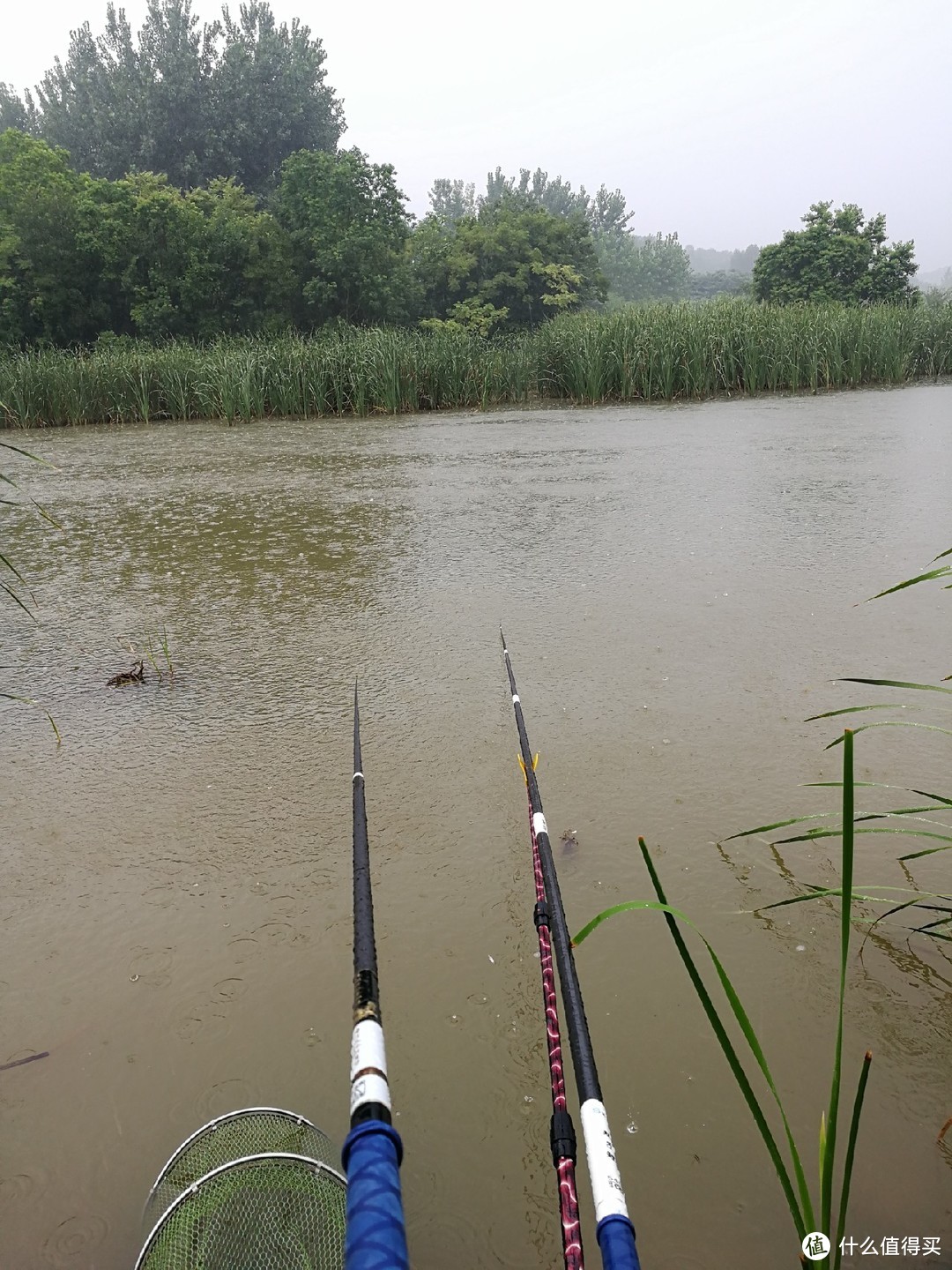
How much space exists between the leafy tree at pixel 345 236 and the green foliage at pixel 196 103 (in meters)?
10.4

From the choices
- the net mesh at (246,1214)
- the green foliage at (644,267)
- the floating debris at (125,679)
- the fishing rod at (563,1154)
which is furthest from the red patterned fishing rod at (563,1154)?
the green foliage at (644,267)

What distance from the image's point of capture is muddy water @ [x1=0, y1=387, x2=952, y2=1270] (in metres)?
1.02

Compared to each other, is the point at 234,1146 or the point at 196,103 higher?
the point at 196,103

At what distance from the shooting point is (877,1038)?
46.0 inches

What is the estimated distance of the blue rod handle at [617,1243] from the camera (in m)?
0.52

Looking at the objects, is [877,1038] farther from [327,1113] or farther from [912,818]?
[327,1113]

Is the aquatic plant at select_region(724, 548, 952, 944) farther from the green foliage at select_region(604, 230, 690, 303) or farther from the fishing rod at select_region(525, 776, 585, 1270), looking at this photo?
the green foliage at select_region(604, 230, 690, 303)

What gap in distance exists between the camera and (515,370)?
10664 millimetres

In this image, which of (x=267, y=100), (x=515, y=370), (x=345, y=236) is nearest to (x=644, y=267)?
(x=267, y=100)

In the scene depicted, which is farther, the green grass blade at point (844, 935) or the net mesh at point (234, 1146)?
the net mesh at point (234, 1146)

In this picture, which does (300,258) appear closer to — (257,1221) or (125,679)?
(125,679)

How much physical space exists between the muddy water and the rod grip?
480 mm

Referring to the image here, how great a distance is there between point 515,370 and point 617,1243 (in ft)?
35.5

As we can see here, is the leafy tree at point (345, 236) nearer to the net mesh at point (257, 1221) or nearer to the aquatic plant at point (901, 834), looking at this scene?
the aquatic plant at point (901, 834)
